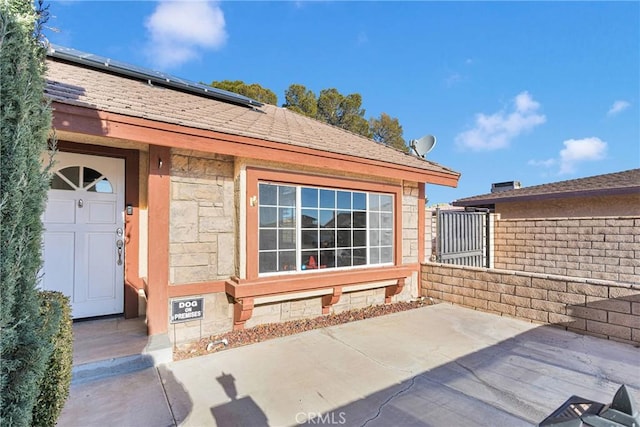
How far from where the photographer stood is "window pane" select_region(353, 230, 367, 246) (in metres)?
5.52

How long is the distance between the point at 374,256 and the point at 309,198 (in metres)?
1.83

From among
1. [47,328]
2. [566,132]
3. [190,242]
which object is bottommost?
[47,328]

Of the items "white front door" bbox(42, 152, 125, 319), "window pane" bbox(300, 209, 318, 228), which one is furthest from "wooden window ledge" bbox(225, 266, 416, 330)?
"white front door" bbox(42, 152, 125, 319)

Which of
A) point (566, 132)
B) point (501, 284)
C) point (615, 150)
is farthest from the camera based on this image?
point (566, 132)

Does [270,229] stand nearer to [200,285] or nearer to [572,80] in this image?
[200,285]

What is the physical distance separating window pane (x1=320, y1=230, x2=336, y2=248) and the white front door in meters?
3.08

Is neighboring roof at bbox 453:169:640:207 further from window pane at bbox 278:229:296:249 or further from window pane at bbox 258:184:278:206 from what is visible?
window pane at bbox 258:184:278:206

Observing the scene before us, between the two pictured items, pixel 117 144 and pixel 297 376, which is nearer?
pixel 297 376

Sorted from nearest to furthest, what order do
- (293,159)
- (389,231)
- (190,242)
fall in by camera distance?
(190,242) < (293,159) < (389,231)

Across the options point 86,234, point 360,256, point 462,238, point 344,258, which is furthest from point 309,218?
point 462,238

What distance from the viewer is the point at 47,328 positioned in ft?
6.14

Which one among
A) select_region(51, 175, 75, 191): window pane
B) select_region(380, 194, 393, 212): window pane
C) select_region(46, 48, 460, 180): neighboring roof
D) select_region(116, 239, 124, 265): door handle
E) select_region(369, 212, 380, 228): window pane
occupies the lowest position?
select_region(116, 239, 124, 265): door handle

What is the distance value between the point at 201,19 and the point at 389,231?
6.49 metres

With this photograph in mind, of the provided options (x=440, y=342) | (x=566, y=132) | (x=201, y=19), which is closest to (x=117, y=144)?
(x=201, y=19)
